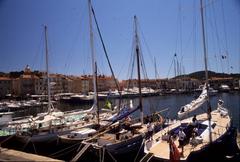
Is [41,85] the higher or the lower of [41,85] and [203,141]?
the higher

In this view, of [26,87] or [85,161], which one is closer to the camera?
[85,161]

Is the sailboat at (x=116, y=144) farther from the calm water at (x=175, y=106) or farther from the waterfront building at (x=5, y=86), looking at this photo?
the waterfront building at (x=5, y=86)

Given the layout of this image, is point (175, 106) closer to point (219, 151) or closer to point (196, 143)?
point (219, 151)

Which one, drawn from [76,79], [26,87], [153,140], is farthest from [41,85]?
[153,140]

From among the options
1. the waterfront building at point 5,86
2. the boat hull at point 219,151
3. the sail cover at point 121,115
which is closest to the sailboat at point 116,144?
the sail cover at point 121,115

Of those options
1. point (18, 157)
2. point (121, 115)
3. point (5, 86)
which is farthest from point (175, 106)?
point (5, 86)

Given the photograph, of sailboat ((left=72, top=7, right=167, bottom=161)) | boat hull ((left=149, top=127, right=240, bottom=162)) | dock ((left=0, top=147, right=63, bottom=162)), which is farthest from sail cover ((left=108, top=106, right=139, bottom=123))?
dock ((left=0, top=147, right=63, bottom=162))

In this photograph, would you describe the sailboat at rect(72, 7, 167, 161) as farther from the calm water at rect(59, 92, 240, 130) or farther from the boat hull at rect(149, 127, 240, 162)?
the calm water at rect(59, 92, 240, 130)

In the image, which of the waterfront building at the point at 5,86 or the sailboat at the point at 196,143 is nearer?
the sailboat at the point at 196,143

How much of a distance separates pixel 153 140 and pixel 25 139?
9880 mm

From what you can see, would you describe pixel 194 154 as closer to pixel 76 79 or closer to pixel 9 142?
pixel 9 142

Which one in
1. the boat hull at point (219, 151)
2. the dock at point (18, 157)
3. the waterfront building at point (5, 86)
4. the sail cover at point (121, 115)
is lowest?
the boat hull at point (219, 151)

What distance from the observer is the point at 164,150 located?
1435 cm

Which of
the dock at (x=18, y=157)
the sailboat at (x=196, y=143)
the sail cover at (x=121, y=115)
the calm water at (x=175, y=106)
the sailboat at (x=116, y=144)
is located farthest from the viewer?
the calm water at (x=175, y=106)
